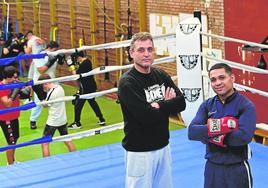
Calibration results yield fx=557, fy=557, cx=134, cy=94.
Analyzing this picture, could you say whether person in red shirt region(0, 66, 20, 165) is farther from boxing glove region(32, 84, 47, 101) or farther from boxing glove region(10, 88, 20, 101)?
boxing glove region(32, 84, 47, 101)

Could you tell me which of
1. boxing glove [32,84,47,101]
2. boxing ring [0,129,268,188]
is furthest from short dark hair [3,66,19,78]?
boxing ring [0,129,268,188]

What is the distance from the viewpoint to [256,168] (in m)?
5.31

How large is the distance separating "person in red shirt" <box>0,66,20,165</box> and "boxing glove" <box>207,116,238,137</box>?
11.1 ft

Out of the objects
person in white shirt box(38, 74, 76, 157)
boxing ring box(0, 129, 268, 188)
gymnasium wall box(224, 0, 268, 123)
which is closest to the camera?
boxing ring box(0, 129, 268, 188)

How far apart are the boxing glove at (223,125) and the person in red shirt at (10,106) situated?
134 inches

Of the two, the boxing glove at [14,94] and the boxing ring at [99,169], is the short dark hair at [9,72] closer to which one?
the boxing glove at [14,94]

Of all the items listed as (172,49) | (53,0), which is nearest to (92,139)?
(172,49)

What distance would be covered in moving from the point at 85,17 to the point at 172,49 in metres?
3.25

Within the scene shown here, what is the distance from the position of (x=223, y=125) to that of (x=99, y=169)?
238cm

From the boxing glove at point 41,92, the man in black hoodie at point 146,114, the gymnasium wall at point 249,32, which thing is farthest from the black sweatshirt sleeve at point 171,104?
the gymnasium wall at point 249,32

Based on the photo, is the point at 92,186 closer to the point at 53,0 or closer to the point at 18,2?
the point at 53,0

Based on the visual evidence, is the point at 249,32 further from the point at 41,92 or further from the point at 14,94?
the point at 14,94

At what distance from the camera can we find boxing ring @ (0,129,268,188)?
5.16 m

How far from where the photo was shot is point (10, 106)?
6324 mm
